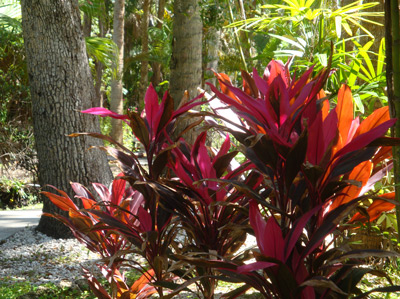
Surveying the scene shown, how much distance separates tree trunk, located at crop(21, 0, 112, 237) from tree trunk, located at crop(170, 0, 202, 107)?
2.67 feet

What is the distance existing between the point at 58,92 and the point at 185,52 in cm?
111

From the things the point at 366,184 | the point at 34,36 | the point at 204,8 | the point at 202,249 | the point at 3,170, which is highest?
the point at 204,8

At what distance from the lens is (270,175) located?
4.23 feet

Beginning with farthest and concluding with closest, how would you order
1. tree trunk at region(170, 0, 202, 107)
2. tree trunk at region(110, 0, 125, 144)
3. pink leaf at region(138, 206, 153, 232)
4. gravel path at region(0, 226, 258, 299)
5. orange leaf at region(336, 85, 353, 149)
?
tree trunk at region(110, 0, 125, 144) → tree trunk at region(170, 0, 202, 107) → gravel path at region(0, 226, 258, 299) → pink leaf at region(138, 206, 153, 232) → orange leaf at region(336, 85, 353, 149)

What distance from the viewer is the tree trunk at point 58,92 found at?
12.2ft

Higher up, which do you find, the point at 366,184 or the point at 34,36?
the point at 34,36

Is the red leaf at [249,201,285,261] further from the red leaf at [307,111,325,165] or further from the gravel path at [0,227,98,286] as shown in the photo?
the gravel path at [0,227,98,286]

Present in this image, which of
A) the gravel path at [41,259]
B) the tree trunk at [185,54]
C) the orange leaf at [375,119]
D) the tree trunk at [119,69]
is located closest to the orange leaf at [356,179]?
the orange leaf at [375,119]

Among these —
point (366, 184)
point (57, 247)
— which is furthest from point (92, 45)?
point (366, 184)

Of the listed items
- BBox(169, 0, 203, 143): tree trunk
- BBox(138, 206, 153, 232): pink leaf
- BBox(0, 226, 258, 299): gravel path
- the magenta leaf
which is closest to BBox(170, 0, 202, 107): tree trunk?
BBox(169, 0, 203, 143): tree trunk

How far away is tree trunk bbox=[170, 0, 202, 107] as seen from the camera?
368 cm

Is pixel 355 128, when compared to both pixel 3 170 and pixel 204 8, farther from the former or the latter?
pixel 3 170

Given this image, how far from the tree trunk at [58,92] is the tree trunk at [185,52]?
0.82 metres

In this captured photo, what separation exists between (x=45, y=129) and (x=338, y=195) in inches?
119
